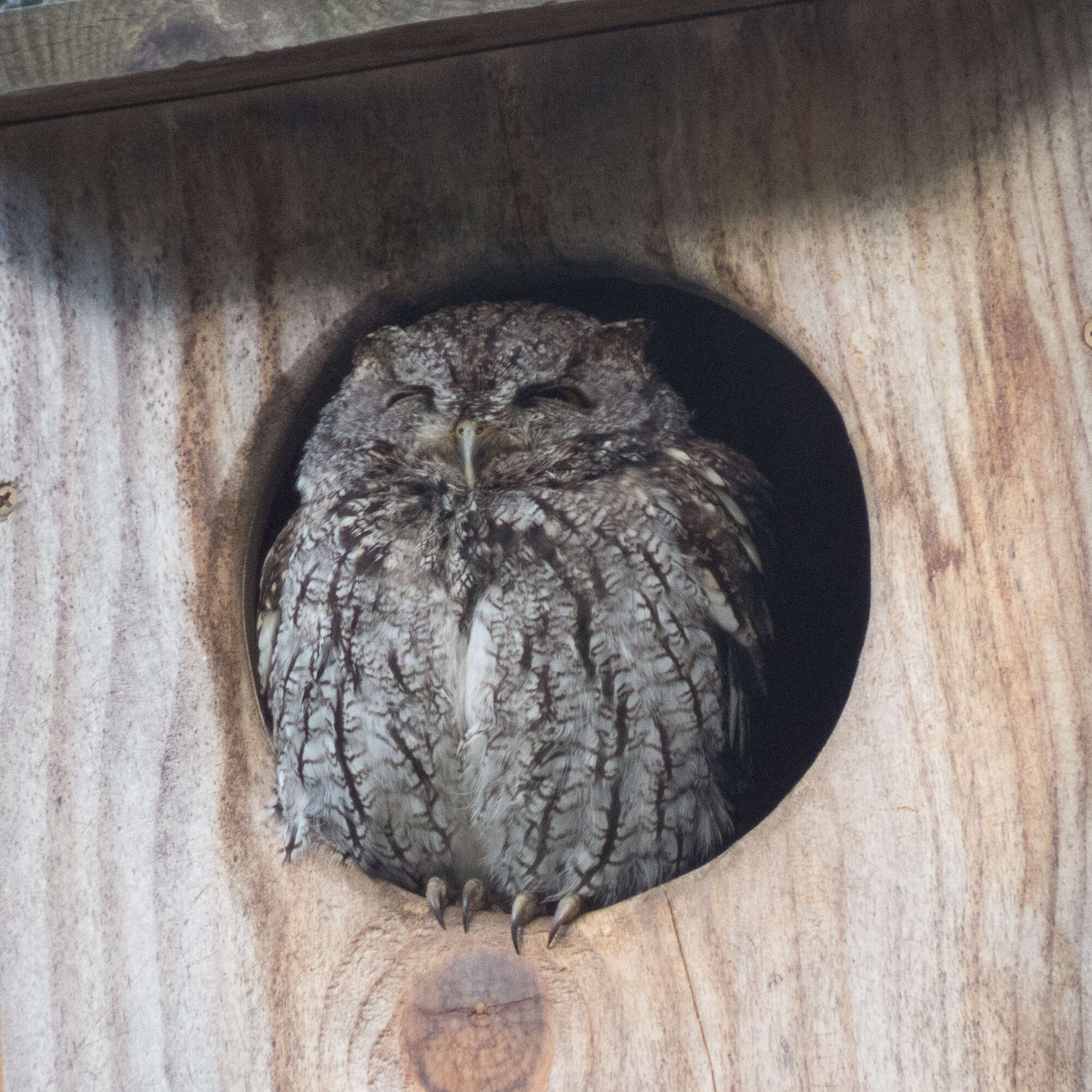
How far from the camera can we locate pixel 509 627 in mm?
1520

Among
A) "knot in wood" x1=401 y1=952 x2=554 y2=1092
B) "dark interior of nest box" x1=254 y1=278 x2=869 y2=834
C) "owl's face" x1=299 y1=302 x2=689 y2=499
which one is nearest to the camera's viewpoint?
"knot in wood" x1=401 y1=952 x2=554 y2=1092

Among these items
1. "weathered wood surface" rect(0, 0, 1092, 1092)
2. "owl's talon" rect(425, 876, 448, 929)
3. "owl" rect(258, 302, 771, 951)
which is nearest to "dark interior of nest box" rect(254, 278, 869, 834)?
"owl" rect(258, 302, 771, 951)

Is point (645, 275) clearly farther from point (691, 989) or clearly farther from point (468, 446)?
point (691, 989)

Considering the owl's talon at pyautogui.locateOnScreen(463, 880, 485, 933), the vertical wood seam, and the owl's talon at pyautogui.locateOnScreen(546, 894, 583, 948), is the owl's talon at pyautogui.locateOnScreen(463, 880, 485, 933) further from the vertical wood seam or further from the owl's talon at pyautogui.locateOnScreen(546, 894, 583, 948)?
the vertical wood seam

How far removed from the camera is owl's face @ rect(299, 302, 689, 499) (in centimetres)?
163

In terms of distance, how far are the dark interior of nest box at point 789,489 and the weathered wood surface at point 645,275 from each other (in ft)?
1.70

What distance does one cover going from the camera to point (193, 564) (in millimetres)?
1512

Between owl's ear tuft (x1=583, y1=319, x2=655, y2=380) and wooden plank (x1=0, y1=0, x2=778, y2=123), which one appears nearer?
wooden plank (x1=0, y1=0, x2=778, y2=123)

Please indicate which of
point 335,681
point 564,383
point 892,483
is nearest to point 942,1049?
point 892,483

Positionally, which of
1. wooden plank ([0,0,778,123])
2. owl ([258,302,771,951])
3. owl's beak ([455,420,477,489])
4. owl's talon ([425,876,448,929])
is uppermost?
wooden plank ([0,0,778,123])

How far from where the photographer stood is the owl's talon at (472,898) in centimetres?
148

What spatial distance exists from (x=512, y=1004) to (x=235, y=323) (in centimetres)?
103

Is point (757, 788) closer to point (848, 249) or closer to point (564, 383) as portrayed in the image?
point (564, 383)

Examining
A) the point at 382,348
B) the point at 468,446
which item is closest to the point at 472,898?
the point at 468,446
